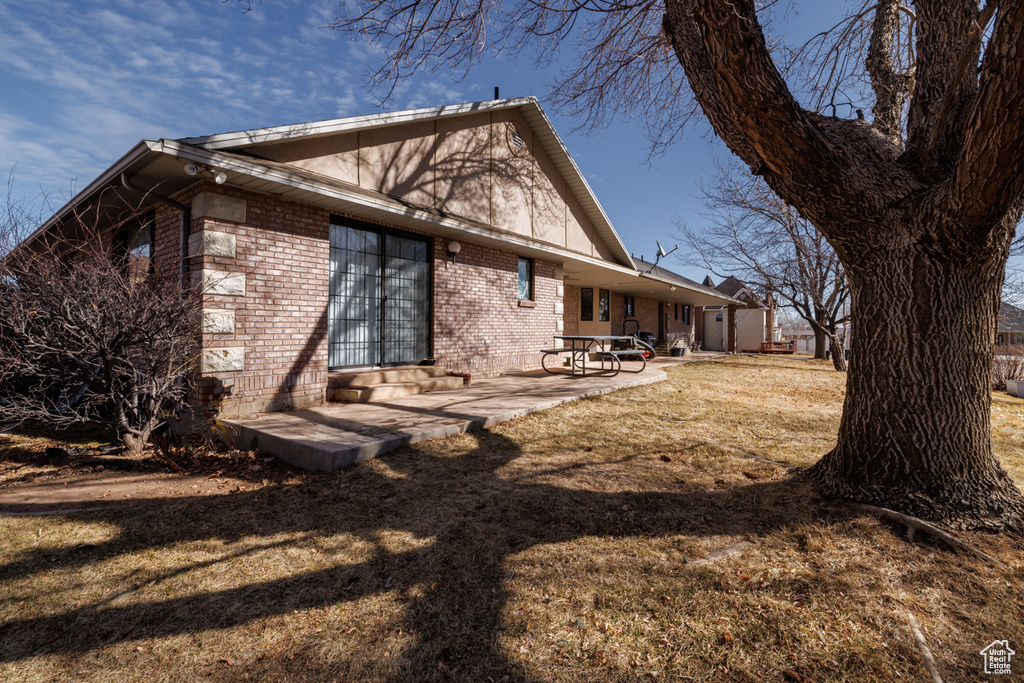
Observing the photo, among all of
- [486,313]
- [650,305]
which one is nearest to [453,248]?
[486,313]

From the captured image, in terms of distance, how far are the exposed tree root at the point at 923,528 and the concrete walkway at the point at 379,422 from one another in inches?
150

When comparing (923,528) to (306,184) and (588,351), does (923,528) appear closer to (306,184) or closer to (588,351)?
(306,184)

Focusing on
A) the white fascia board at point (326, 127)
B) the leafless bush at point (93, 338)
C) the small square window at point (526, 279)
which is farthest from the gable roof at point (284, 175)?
the leafless bush at point (93, 338)

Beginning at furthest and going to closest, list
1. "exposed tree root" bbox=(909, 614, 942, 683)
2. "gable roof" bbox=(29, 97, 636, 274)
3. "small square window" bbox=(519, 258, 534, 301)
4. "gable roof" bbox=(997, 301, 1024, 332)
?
"gable roof" bbox=(997, 301, 1024, 332), "small square window" bbox=(519, 258, 534, 301), "gable roof" bbox=(29, 97, 636, 274), "exposed tree root" bbox=(909, 614, 942, 683)

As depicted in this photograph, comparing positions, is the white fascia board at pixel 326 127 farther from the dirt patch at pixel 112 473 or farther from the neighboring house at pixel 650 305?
the neighboring house at pixel 650 305

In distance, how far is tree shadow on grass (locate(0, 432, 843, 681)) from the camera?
2152 millimetres

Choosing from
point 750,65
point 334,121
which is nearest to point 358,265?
point 334,121

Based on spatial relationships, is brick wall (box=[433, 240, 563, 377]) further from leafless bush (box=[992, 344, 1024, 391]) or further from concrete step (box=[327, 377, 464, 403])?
leafless bush (box=[992, 344, 1024, 391])

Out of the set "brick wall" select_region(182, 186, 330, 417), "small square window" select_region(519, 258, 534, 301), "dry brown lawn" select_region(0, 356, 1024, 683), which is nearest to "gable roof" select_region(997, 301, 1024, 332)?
"small square window" select_region(519, 258, 534, 301)

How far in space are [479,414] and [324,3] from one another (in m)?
4.84

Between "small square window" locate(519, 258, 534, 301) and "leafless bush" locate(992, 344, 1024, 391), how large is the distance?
12866 mm

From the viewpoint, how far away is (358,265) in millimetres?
7449

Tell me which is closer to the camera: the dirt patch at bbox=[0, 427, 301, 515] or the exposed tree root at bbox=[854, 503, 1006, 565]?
the exposed tree root at bbox=[854, 503, 1006, 565]

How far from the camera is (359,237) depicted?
24.5 ft
